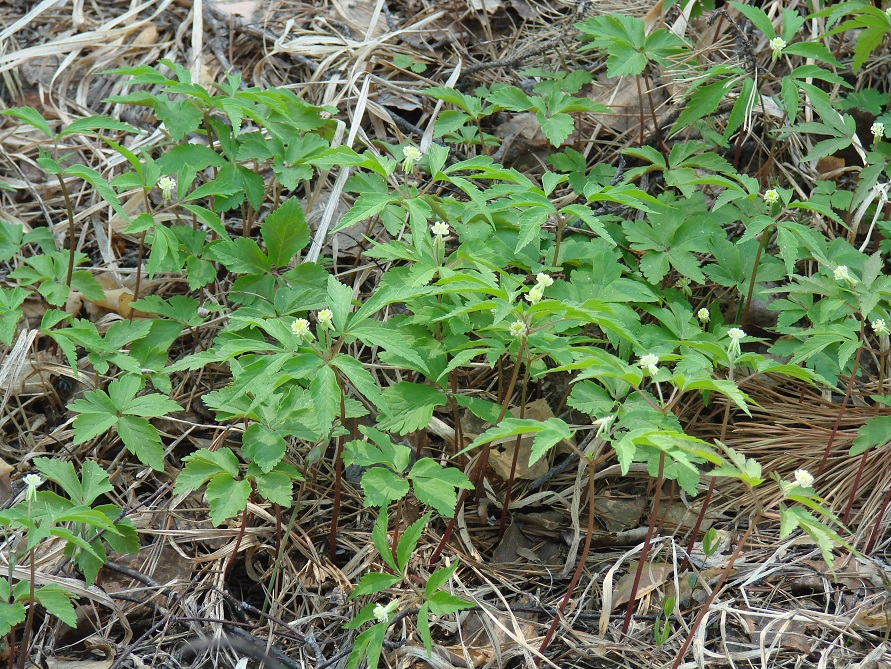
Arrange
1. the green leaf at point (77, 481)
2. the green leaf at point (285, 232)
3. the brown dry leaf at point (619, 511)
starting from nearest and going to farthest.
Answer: the green leaf at point (77, 481), the brown dry leaf at point (619, 511), the green leaf at point (285, 232)

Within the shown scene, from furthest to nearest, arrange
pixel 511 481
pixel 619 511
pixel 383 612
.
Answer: pixel 619 511
pixel 511 481
pixel 383 612

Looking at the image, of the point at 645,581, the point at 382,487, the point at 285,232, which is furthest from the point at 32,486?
the point at 645,581

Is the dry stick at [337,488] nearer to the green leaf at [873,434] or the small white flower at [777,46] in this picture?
the green leaf at [873,434]

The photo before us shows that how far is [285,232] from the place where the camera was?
2770 millimetres

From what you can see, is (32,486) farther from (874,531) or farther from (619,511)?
(874,531)

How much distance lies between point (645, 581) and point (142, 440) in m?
1.58

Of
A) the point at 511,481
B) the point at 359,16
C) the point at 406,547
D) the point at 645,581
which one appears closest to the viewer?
the point at 406,547

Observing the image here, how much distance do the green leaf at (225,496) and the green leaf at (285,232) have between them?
2.84ft

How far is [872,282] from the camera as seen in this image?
96.4 inches

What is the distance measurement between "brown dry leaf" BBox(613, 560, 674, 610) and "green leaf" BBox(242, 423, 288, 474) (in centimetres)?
107

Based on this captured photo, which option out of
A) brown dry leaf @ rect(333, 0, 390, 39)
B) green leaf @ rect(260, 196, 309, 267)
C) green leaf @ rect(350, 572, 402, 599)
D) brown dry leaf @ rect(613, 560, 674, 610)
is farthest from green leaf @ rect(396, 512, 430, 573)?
brown dry leaf @ rect(333, 0, 390, 39)

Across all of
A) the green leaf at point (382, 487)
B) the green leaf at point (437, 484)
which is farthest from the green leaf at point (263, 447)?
the green leaf at point (437, 484)

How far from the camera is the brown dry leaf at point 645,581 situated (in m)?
2.31

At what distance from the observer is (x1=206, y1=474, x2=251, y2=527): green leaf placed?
7.14 feet
